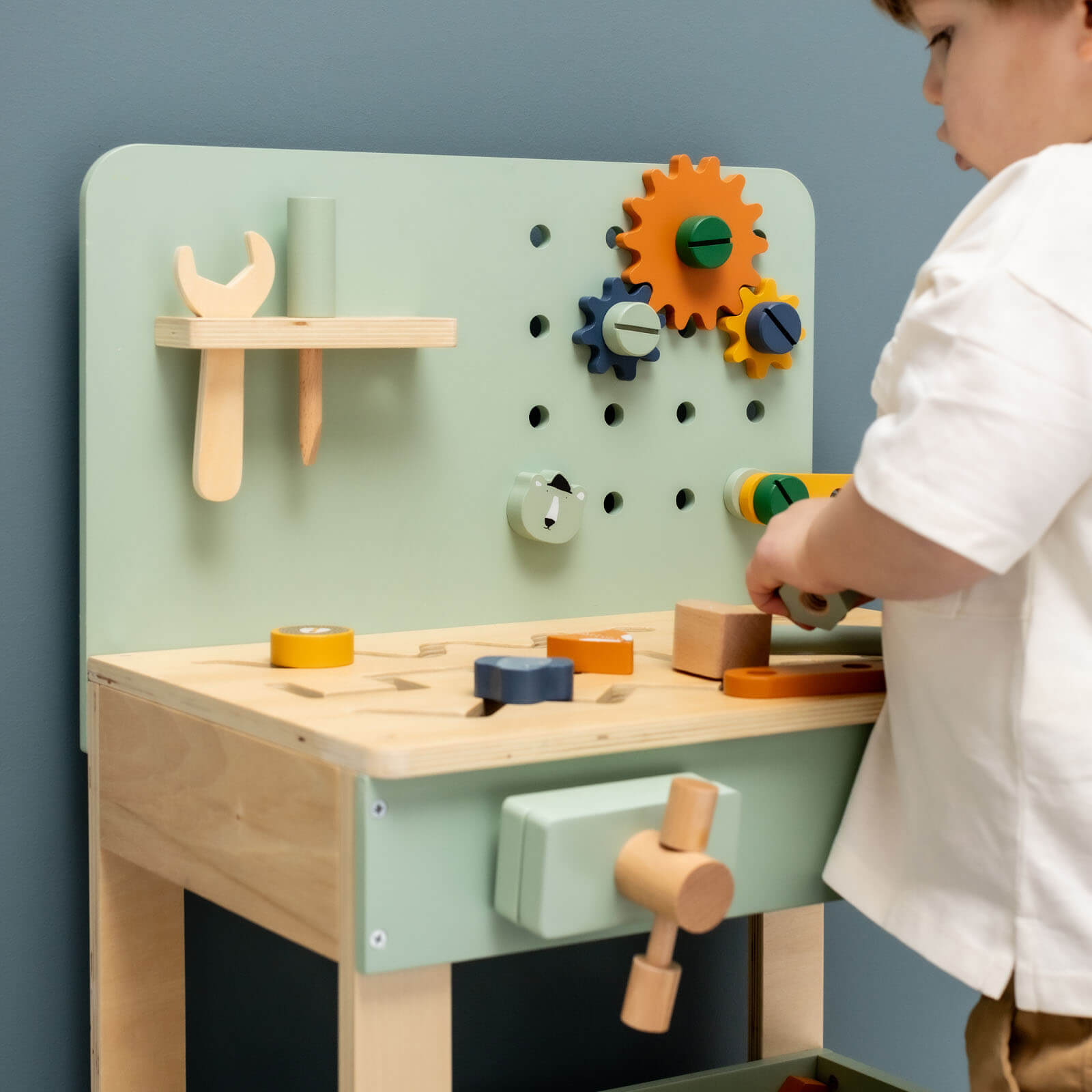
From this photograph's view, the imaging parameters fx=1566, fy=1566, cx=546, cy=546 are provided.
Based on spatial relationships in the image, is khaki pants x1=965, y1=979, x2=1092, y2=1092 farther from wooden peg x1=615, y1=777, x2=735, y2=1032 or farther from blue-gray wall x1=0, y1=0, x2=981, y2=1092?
blue-gray wall x1=0, y1=0, x2=981, y2=1092

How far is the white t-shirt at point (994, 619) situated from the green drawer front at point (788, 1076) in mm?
402

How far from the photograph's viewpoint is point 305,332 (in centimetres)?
98

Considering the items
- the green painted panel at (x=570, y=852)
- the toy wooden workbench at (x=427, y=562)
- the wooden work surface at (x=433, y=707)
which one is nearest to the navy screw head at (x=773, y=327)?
the toy wooden workbench at (x=427, y=562)

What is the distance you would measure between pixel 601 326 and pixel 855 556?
1.49ft

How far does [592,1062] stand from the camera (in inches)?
52.4

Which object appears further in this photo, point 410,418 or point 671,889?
point 410,418

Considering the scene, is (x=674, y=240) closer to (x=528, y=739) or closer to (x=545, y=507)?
(x=545, y=507)

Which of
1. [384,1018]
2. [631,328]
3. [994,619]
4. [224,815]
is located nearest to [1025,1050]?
[994,619]

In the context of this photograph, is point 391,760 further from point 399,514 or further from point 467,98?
point 467,98

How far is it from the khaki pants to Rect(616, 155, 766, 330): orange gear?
561 mm

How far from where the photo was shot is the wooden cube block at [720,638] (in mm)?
910

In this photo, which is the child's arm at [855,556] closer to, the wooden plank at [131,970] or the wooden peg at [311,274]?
the wooden peg at [311,274]

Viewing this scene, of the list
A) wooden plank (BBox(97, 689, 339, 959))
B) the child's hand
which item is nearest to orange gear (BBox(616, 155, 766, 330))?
the child's hand

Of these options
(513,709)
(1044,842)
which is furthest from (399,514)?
(1044,842)
